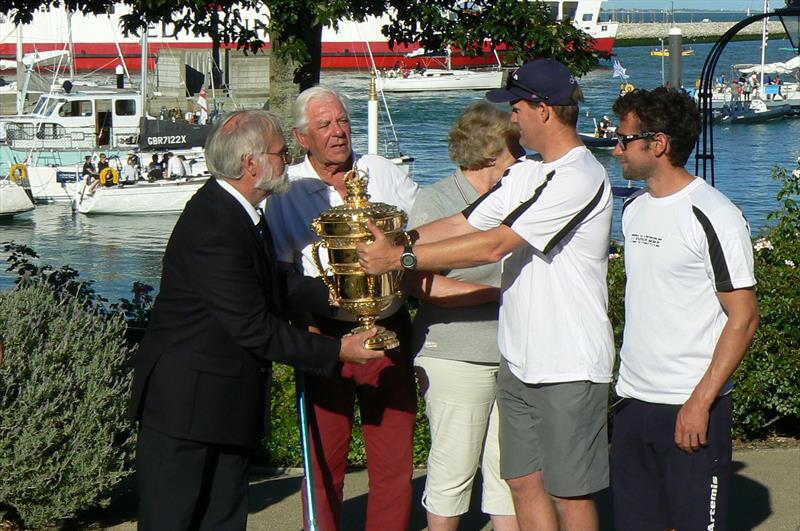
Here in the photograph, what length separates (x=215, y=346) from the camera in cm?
394

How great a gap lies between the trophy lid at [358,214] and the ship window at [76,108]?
32.4m

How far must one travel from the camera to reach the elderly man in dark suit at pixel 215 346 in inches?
154

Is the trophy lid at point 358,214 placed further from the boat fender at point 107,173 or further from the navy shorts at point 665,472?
the boat fender at point 107,173

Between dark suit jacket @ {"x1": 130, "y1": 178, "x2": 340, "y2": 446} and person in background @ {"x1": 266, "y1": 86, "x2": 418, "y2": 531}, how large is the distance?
62 cm

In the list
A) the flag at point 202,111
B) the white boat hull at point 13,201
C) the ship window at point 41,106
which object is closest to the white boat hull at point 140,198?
the white boat hull at point 13,201

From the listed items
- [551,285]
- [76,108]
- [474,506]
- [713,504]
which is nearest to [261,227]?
[551,285]

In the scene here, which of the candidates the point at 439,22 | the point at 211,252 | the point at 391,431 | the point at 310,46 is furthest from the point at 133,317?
the point at 211,252

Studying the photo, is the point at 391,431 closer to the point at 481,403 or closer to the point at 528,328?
the point at 481,403

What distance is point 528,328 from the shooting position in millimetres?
4039

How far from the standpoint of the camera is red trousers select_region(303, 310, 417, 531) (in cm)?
463

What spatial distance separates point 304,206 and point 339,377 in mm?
681

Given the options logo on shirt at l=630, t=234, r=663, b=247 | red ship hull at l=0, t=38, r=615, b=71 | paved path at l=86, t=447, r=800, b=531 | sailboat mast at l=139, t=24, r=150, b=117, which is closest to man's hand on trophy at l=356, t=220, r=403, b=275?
logo on shirt at l=630, t=234, r=663, b=247

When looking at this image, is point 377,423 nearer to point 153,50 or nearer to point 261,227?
point 261,227

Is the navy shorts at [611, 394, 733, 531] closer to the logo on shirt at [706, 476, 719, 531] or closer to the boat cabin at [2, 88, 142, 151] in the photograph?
the logo on shirt at [706, 476, 719, 531]
